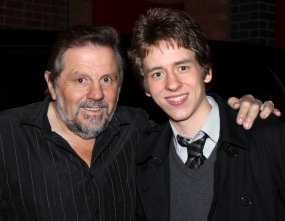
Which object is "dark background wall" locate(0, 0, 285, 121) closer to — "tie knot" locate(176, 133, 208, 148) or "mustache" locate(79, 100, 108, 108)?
"mustache" locate(79, 100, 108, 108)

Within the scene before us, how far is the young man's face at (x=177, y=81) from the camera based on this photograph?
231cm

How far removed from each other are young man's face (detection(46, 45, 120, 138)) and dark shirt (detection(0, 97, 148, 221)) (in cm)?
11

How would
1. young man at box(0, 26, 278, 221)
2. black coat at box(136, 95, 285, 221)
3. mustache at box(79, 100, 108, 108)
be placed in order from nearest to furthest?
black coat at box(136, 95, 285, 221) < young man at box(0, 26, 278, 221) < mustache at box(79, 100, 108, 108)

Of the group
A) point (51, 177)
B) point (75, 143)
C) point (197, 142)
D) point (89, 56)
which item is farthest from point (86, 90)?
point (197, 142)

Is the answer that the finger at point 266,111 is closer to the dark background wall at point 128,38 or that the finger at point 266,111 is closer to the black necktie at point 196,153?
the black necktie at point 196,153

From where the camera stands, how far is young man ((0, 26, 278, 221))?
2336 millimetres

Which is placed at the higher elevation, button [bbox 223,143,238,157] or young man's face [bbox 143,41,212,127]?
young man's face [bbox 143,41,212,127]

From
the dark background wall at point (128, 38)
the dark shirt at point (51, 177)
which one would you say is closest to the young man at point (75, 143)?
the dark shirt at point (51, 177)

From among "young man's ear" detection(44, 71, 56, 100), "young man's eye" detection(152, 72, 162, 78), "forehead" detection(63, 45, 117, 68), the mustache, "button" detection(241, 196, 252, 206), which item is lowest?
"button" detection(241, 196, 252, 206)

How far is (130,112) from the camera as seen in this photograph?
9.52 ft

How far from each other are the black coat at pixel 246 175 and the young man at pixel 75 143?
0.15 meters

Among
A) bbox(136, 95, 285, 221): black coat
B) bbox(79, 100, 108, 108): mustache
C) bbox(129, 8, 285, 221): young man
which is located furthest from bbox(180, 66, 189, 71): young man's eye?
bbox(79, 100, 108, 108): mustache

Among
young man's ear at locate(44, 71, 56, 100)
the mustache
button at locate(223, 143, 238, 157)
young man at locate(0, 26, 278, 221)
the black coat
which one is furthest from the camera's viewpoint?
young man's ear at locate(44, 71, 56, 100)

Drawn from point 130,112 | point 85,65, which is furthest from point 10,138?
point 130,112
